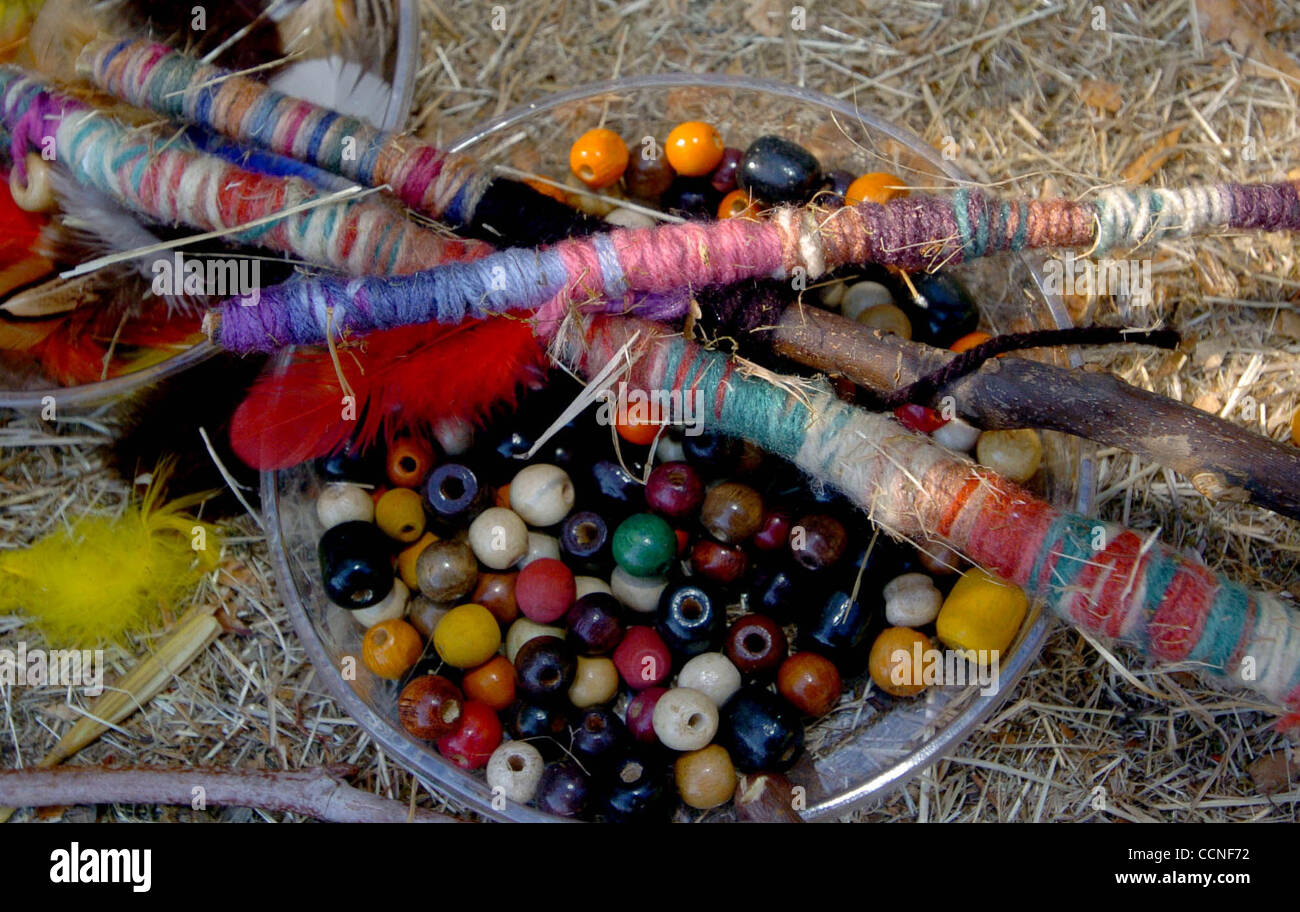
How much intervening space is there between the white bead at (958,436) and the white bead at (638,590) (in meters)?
0.71

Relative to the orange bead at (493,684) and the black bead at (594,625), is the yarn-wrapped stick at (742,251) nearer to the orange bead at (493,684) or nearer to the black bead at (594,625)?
the black bead at (594,625)

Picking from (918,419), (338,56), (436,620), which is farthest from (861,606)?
(338,56)

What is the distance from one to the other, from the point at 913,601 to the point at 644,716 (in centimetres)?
63

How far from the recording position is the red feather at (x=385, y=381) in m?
2.07

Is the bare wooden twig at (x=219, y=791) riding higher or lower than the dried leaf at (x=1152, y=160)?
lower

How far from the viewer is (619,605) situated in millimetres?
2223

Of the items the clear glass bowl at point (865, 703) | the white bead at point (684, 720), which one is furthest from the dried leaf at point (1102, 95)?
the white bead at point (684, 720)

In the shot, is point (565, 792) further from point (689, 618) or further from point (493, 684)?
point (689, 618)

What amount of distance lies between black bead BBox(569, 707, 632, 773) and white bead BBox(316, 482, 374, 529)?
2.31 ft

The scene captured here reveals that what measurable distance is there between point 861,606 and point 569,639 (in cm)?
64

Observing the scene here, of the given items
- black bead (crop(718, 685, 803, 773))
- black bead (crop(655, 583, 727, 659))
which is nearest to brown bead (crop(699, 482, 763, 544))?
black bead (crop(655, 583, 727, 659))

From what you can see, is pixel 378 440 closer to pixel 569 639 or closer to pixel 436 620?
pixel 436 620

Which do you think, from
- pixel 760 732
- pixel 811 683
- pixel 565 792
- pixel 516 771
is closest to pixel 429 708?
pixel 516 771

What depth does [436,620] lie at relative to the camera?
2250 mm
